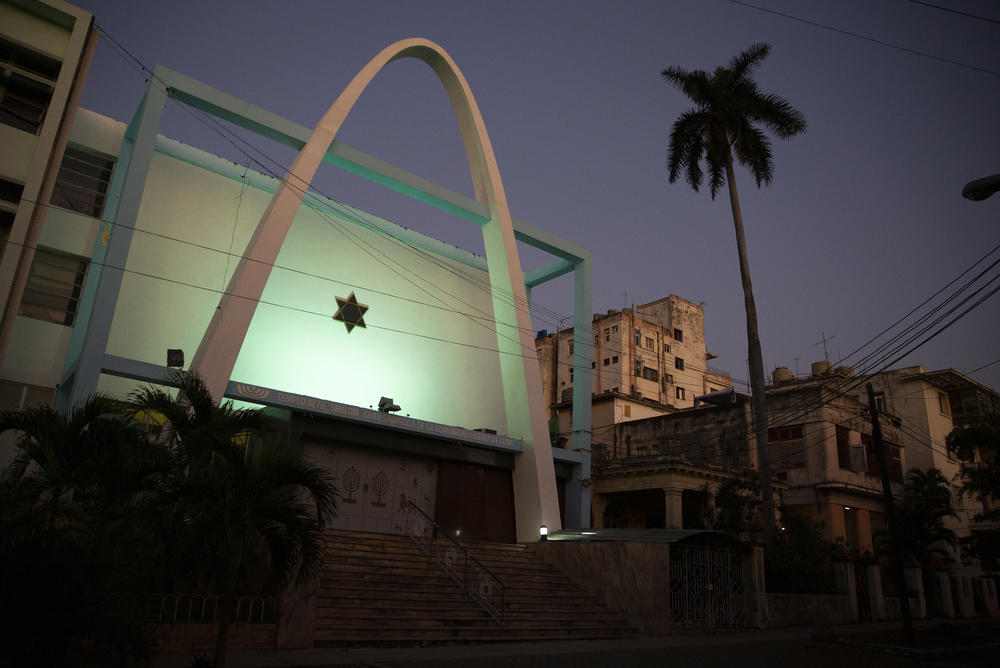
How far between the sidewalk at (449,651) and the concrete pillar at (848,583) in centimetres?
627

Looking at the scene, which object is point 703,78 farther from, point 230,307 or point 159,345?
point 159,345

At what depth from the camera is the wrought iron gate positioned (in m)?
17.7

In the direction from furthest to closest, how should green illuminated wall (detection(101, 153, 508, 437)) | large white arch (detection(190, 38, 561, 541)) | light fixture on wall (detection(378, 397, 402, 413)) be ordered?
light fixture on wall (detection(378, 397, 402, 413)), green illuminated wall (detection(101, 153, 508, 437)), large white arch (detection(190, 38, 561, 541))

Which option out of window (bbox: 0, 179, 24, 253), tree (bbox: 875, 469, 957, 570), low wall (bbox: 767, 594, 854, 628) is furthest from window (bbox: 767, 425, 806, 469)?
window (bbox: 0, 179, 24, 253)

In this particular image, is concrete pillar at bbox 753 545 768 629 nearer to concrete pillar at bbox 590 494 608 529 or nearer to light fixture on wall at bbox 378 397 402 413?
concrete pillar at bbox 590 494 608 529

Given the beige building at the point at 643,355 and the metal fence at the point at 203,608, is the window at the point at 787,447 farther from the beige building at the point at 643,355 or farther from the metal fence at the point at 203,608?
the metal fence at the point at 203,608

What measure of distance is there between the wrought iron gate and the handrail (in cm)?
476

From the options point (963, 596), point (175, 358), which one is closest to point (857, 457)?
point (963, 596)

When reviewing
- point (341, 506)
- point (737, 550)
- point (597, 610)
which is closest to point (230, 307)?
point (341, 506)

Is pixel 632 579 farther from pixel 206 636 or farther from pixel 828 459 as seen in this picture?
pixel 828 459

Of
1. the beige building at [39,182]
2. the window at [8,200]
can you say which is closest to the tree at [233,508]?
the beige building at [39,182]

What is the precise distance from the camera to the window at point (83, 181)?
19.2m

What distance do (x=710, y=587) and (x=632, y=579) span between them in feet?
7.78

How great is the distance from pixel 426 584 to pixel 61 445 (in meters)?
8.57
